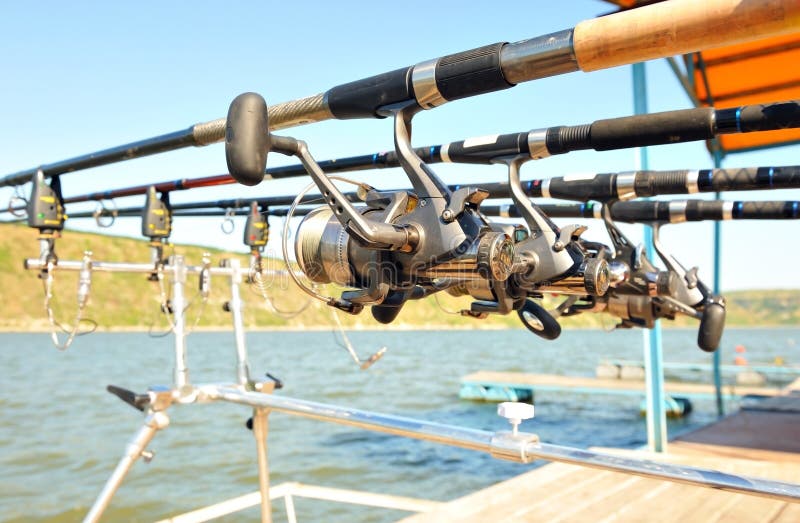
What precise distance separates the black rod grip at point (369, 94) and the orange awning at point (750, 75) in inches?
234

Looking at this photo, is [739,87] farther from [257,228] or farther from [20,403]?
[20,403]

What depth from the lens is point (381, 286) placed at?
1.29 m

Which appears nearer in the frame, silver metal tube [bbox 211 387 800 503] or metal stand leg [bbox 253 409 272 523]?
silver metal tube [bbox 211 387 800 503]

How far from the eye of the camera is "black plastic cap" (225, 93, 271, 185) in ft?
3.67

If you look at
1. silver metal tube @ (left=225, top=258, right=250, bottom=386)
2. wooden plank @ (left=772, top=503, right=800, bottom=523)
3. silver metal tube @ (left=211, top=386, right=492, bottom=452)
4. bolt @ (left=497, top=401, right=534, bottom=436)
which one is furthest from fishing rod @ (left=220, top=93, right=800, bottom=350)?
wooden plank @ (left=772, top=503, right=800, bottom=523)

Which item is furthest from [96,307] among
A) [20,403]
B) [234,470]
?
[234,470]

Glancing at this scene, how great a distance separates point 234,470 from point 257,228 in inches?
293

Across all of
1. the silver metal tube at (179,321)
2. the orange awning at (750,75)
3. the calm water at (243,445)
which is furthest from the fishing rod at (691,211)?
the calm water at (243,445)

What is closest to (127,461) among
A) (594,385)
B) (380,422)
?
(380,422)

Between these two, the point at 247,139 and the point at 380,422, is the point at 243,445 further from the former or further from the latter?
the point at 247,139

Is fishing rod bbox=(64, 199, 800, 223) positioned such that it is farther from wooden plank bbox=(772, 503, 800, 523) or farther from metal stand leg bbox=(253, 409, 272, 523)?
wooden plank bbox=(772, 503, 800, 523)

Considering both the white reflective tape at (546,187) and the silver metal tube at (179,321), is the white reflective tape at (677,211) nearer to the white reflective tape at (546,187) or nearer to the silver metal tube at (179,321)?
the white reflective tape at (546,187)

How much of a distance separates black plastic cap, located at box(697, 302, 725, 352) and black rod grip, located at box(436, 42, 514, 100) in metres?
1.70

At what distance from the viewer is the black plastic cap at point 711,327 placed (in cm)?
244
